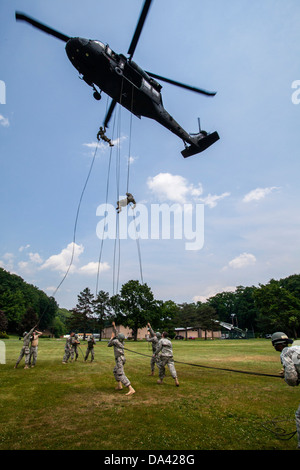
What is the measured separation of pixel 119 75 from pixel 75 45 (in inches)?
75.1

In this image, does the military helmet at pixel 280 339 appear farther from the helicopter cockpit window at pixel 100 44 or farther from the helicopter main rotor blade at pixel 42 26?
the helicopter main rotor blade at pixel 42 26

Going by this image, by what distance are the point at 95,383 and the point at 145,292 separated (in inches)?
1860

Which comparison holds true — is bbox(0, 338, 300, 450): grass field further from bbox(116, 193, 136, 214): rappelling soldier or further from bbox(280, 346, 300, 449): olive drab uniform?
bbox(116, 193, 136, 214): rappelling soldier

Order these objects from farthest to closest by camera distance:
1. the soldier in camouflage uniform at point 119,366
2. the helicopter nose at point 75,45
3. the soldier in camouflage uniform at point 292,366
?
the helicopter nose at point 75,45, the soldier in camouflage uniform at point 119,366, the soldier in camouflage uniform at point 292,366

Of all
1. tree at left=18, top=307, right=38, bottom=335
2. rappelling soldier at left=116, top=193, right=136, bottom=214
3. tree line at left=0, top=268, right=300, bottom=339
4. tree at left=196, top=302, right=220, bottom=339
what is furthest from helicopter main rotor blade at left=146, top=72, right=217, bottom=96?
tree at left=196, top=302, right=220, bottom=339

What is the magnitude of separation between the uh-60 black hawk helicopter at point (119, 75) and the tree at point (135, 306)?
1773 inches

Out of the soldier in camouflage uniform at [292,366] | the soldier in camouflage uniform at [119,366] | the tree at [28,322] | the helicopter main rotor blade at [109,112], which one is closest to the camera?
the soldier in camouflage uniform at [292,366]

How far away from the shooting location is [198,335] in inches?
3477

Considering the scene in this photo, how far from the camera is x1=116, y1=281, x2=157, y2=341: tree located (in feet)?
174

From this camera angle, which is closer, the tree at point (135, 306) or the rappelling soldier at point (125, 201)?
the rappelling soldier at point (125, 201)

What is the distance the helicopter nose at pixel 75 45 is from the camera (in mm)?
9445

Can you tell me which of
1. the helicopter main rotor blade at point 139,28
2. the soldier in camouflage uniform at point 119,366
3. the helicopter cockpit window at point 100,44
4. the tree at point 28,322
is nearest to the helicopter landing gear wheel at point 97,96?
the helicopter cockpit window at point 100,44
